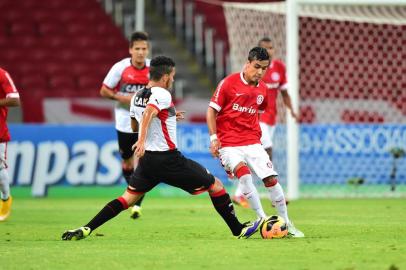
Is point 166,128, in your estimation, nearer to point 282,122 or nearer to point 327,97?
point 282,122

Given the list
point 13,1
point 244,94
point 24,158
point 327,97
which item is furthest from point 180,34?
point 244,94

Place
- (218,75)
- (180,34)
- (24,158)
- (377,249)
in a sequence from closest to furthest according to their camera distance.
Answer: (377,249) < (24,158) < (218,75) < (180,34)

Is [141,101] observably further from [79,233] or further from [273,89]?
[273,89]

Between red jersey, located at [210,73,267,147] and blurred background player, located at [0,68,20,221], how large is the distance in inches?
115

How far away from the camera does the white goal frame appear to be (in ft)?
52.9

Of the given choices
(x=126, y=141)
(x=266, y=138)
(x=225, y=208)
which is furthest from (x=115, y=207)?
(x=266, y=138)

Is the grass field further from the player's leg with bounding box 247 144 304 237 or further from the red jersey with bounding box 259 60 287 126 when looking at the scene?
the red jersey with bounding box 259 60 287 126

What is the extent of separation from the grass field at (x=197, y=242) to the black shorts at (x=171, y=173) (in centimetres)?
50

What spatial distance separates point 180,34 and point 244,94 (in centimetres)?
1536

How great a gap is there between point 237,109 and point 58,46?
1420cm

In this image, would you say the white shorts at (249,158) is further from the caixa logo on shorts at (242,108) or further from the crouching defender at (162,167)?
the crouching defender at (162,167)

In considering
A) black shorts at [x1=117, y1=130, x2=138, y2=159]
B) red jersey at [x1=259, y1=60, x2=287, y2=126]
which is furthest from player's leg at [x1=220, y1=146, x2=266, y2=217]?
red jersey at [x1=259, y1=60, x2=287, y2=126]

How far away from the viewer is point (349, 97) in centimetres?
1844

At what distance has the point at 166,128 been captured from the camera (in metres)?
9.13
